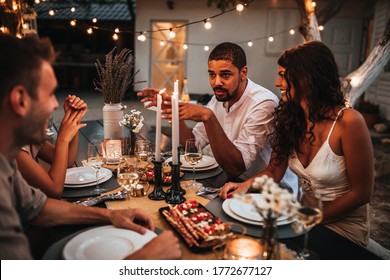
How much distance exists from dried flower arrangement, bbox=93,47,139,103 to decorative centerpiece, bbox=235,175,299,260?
5.20 ft

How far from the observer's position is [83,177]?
176 cm

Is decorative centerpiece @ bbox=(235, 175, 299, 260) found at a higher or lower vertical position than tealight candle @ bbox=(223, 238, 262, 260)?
higher

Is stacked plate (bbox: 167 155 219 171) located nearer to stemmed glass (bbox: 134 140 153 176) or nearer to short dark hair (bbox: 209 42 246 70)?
stemmed glass (bbox: 134 140 153 176)

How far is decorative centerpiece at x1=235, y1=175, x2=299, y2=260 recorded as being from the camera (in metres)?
0.86

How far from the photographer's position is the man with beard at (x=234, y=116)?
79.3 inches

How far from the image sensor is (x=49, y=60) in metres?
1.05

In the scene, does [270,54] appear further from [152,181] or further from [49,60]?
[49,60]

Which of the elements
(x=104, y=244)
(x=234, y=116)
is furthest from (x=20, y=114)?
(x=234, y=116)

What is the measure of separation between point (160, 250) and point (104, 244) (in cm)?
21

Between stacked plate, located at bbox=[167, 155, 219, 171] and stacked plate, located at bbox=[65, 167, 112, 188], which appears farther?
stacked plate, located at bbox=[167, 155, 219, 171]

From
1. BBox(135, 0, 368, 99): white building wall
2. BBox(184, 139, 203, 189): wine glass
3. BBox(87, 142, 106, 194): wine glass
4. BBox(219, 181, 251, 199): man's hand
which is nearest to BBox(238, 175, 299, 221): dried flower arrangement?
BBox(219, 181, 251, 199): man's hand

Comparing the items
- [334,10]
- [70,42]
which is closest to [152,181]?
[334,10]

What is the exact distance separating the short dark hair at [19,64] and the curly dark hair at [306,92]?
1.18 meters

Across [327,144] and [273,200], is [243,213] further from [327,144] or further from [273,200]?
[327,144]
